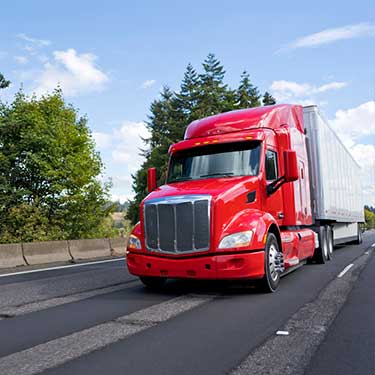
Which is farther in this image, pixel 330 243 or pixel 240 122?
pixel 330 243

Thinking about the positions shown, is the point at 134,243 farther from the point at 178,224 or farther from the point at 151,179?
the point at 151,179

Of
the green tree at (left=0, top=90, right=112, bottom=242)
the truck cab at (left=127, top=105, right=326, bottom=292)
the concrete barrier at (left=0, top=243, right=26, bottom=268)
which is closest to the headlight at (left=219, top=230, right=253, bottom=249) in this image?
the truck cab at (left=127, top=105, right=326, bottom=292)

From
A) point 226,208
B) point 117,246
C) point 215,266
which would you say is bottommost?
point 117,246

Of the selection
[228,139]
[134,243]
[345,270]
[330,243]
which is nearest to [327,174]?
[330,243]

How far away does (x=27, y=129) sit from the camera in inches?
865

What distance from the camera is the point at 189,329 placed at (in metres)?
4.93

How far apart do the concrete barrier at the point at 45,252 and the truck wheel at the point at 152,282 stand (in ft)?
23.0

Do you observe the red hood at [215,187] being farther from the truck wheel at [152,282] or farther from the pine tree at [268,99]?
the pine tree at [268,99]

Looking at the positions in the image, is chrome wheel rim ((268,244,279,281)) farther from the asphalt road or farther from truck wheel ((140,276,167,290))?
truck wheel ((140,276,167,290))

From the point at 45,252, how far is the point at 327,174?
9.14 meters

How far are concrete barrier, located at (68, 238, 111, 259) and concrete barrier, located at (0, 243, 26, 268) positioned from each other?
2.35 metres

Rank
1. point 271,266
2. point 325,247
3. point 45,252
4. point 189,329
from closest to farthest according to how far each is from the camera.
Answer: point 189,329 → point 271,266 → point 325,247 → point 45,252

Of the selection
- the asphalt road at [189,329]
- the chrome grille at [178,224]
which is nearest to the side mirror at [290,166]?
the chrome grille at [178,224]

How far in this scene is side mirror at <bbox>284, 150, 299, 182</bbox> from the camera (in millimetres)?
7721
